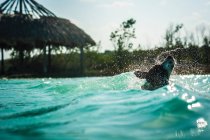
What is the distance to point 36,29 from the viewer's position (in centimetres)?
2136

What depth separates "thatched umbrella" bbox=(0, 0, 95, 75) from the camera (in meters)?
20.9

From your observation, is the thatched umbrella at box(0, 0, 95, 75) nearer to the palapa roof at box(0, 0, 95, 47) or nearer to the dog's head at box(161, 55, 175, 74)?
the palapa roof at box(0, 0, 95, 47)

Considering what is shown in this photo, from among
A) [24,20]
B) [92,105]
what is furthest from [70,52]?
[92,105]

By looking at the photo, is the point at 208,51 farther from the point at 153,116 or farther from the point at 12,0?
the point at 153,116

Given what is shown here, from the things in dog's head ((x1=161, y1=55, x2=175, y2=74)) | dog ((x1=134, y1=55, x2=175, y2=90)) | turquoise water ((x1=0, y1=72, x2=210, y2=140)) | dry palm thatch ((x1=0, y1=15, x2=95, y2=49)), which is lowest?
turquoise water ((x1=0, y1=72, x2=210, y2=140))

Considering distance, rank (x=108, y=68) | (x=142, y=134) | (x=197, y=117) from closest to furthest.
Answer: (x=142, y=134)
(x=197, y=117)
(x=108, y=68)

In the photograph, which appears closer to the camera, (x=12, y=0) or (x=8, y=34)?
(x=8, y=34)

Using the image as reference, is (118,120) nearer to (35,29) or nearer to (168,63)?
(168,63)

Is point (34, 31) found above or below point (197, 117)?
above

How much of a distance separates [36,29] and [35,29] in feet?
0.21

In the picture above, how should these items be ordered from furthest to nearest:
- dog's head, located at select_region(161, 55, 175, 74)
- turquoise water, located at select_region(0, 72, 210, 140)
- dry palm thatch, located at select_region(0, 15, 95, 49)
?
1. dry palm thatch, located at select_region(0, 15, 95, 49)
2. dog's head, located at select_region(161, 55, 175, 74)
3. turquoise water, located at select_region(0, 72, 210, 140)

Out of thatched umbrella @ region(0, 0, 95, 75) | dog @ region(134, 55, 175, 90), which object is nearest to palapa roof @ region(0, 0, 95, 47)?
thatched umbrella @ region(0, 0, 95, 75)

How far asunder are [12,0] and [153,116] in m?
21.3

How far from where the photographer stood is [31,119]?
4398mm
